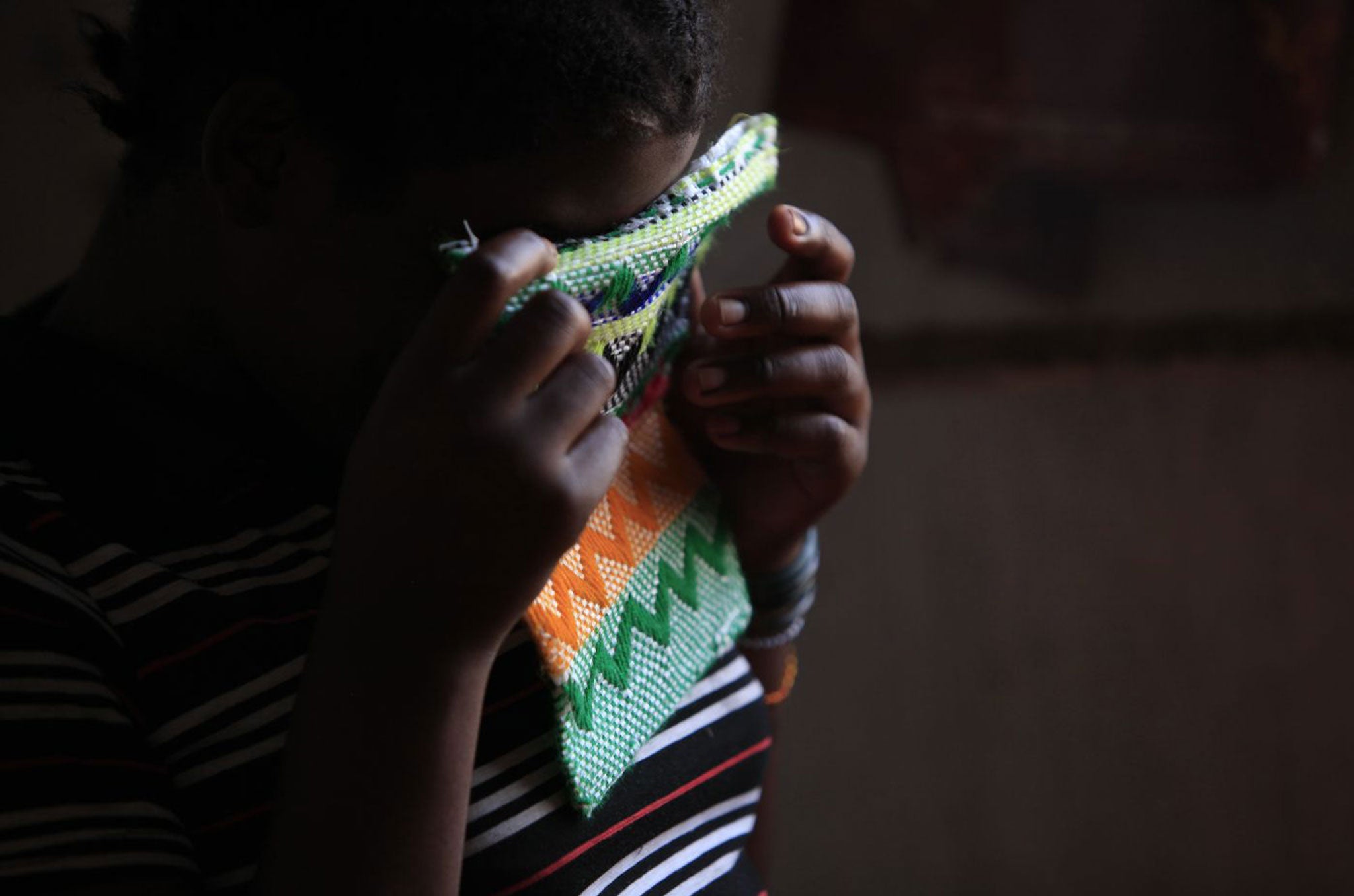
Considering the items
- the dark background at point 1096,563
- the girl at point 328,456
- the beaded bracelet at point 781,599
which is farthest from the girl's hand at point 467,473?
the dark background at point 1096,563

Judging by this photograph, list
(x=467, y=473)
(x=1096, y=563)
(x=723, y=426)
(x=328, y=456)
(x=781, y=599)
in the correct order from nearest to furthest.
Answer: (x=467, y=473) → (x=328, y=456) → (x=723, y=426) → (x=781, y=599) → (x=1096, y=563)

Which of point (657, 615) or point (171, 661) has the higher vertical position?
point (171, 661)

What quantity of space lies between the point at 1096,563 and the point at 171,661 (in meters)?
1.15

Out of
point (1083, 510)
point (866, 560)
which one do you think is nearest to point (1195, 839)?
point (1083, 510)

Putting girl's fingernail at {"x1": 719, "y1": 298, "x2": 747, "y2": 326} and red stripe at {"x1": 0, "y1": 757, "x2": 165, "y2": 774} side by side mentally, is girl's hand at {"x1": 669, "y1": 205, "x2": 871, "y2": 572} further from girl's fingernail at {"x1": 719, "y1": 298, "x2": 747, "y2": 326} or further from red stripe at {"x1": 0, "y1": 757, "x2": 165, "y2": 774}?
red stripe at {"x1": 0, "y1": 757, "x2": 165, "y2": 774}

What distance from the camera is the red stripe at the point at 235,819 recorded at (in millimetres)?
464

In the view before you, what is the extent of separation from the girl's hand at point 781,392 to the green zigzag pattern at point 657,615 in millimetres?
51

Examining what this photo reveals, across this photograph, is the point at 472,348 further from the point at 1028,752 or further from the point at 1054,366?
the point at 1028,752

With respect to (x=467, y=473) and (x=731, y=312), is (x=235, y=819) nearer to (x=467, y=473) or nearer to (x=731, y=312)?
(x=467, y=473)

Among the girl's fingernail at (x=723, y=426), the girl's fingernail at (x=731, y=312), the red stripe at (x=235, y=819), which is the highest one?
the girl's fingernail at (x=731, y=312)

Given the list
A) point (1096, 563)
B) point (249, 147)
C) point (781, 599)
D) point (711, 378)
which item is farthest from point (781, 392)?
point (1096, 563)

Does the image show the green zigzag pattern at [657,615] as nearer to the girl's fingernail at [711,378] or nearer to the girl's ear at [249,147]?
the girl's fingernail at [711,378]

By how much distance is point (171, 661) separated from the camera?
47cm

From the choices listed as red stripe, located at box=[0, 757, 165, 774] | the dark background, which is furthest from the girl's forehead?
the dark background
